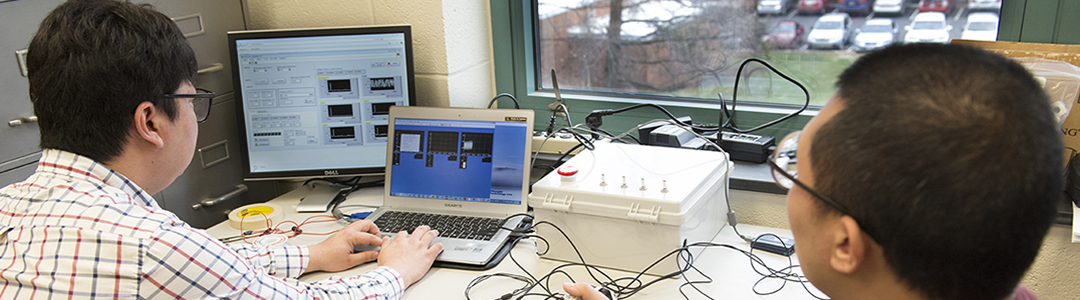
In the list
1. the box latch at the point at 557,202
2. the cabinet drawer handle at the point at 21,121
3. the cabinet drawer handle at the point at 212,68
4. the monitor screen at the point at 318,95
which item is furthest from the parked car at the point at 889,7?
the cabinet drawer handle at the point at 21,121

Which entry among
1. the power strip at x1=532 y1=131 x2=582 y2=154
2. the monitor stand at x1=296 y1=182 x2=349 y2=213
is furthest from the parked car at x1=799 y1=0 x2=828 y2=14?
the monitor stand at x1=296 y1=182 x2=349 y2=213

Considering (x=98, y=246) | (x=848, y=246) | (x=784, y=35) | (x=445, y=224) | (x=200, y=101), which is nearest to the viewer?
(x=848, y=246)

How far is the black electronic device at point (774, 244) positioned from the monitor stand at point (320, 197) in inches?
40.2

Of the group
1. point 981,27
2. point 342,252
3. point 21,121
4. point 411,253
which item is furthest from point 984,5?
point 21,121

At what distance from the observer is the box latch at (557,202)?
4.02ft

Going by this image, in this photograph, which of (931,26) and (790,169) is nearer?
(790,169)

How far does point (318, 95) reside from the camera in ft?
5.39

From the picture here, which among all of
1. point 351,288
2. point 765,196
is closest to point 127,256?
point 351,288

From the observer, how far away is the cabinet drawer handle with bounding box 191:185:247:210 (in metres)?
1.69

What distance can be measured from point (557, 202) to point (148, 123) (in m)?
0.68

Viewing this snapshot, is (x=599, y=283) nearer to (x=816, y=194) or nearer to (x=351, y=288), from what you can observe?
(x=351, y=288)

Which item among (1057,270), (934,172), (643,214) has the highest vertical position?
(934,172)

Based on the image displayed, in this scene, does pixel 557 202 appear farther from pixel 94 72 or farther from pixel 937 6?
pixel 937 6

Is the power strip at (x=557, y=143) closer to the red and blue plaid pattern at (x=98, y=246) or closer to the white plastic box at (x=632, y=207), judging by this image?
the white plastic box at (x=632, y=207)
